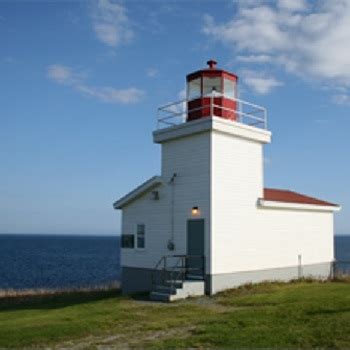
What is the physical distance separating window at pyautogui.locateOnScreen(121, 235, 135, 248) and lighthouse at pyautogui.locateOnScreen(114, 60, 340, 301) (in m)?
0.04

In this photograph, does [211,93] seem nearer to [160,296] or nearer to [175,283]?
[175,283]

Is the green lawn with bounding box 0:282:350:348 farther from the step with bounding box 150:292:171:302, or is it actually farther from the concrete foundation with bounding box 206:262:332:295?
the concrete foundation with bounding box 206:262:332:295

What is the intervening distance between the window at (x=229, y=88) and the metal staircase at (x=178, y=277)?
6.19 meters

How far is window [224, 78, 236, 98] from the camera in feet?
60.4

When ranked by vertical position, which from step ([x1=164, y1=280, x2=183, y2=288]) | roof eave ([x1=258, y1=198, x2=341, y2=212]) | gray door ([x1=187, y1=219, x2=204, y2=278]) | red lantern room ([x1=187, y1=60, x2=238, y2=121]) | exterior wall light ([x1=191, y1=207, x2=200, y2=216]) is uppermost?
red lantern room ([x1=187, y1=60, x2=238, y2=121])

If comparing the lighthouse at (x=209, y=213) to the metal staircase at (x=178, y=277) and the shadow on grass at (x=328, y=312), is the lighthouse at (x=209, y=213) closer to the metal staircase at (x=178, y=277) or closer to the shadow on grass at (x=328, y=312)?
the metal staircase at (x=178, y=277)

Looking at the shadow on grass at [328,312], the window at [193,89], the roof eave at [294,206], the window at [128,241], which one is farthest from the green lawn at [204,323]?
the window at [193,89]

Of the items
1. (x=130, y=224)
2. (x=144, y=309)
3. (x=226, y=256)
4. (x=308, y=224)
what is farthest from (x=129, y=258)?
(x=308, y=224)

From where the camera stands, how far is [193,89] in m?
18.7

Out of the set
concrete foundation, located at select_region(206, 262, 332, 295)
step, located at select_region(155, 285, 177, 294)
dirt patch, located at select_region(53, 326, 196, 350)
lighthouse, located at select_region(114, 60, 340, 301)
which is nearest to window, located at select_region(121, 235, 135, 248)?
lighthouse, located at select_region(114, 60, 340, 301)

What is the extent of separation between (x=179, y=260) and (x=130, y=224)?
3479mm

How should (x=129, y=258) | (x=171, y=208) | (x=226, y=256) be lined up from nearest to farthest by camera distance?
(x=226, y=256) → (x=171, y=208) → (x=129, y=258)

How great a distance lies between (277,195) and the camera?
70.7ft

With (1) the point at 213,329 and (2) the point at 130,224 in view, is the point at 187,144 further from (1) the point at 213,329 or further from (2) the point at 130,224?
(1) the point at 213,329
